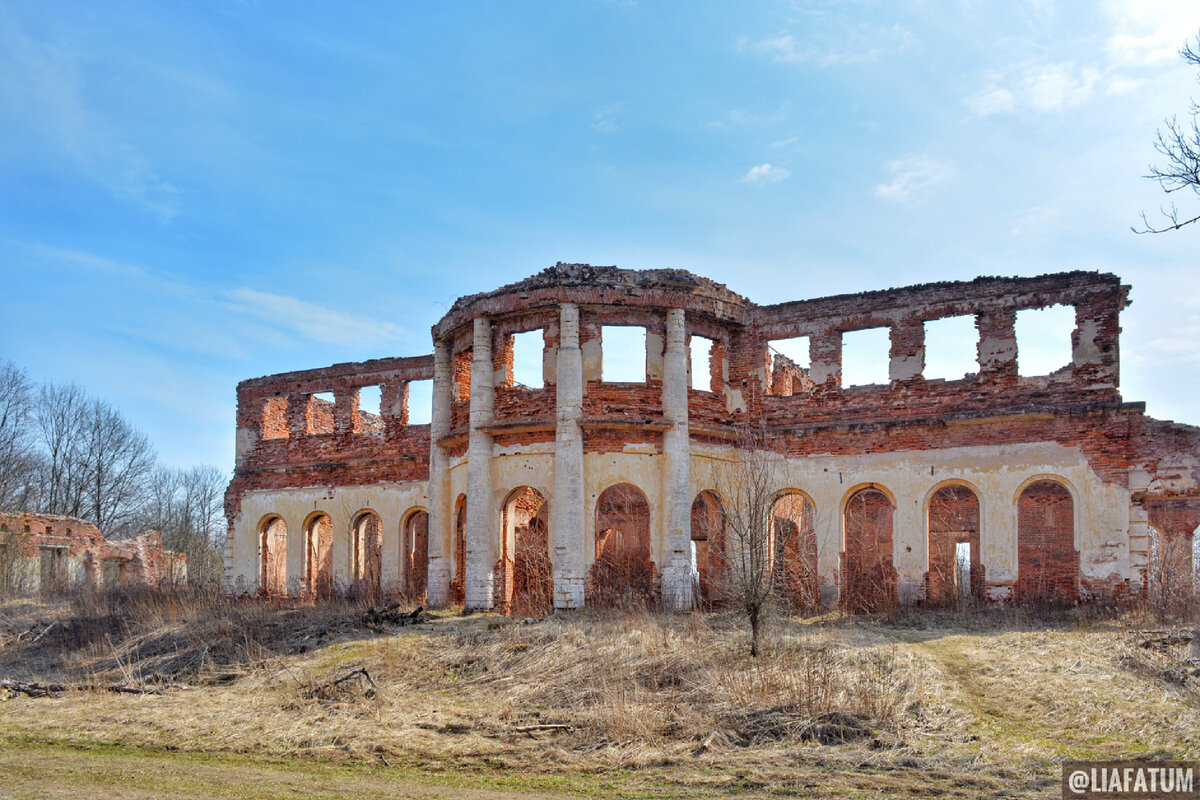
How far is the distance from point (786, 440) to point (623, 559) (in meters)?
4.15

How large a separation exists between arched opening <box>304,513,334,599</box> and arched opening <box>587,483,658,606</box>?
6.99m

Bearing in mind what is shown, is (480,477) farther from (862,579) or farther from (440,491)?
(862,579)

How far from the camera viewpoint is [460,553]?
2042 centimetres

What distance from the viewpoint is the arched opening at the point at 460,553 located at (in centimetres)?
2011

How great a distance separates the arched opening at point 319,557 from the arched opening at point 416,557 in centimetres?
189

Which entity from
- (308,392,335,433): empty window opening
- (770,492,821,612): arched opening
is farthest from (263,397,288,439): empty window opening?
(770,492,821,612): arched opening

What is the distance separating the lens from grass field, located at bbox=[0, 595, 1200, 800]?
8.59 meters

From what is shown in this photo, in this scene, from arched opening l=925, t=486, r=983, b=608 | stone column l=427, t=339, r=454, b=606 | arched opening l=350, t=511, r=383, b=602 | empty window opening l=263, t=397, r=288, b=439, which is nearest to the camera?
stone column l=427, t=339, r=454, b=606

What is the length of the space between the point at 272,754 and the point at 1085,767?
746 centimetres

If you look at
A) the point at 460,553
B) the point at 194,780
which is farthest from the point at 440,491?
Answer: the point at 194,780

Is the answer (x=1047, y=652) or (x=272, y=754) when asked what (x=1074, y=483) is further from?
(x=272, y=754)

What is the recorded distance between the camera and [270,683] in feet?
44.2

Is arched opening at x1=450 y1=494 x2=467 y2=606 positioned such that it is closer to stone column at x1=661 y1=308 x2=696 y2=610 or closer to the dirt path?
stone column at x1=661 y1=308 x2=696 y2=610

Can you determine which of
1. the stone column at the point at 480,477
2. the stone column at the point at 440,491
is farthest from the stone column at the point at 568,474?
the stone column at the point at 440,491
